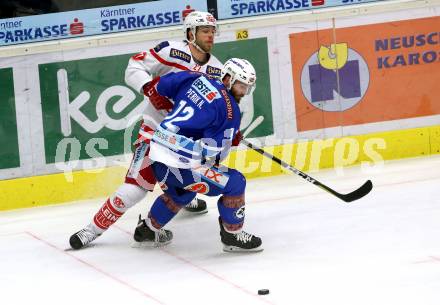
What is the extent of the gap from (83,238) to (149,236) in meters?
0.34

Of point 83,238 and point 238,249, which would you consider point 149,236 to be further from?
point 238,249

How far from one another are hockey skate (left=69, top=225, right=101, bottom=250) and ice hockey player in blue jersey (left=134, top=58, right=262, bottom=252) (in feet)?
1.73

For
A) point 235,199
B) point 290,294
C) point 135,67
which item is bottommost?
point 290,294

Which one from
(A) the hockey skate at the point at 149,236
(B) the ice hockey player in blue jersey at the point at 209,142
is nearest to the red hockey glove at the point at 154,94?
(B) the ice hockey player in blue jersey at the point at 209,142

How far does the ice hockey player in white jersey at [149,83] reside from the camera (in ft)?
17.7

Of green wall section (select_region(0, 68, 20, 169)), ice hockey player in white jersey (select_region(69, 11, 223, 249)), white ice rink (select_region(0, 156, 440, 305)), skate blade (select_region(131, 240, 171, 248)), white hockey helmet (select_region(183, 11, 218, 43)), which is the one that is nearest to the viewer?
white ice rink (select_region(0, 156, 440, 305))

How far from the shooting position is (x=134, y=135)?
704cm

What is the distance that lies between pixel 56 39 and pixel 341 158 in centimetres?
208

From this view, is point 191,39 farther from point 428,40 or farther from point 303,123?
point 428,40

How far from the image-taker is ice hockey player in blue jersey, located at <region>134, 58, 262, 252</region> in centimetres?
504

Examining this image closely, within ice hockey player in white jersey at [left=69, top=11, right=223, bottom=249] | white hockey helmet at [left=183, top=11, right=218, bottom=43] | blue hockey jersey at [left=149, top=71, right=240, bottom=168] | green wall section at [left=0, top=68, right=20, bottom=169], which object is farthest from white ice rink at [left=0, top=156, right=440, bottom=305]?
white hockey helmet at [left=183, top=11, right=218, bottom=43]

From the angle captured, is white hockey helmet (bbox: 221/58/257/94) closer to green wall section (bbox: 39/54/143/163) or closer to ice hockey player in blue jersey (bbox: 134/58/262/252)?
ice hockey player in blue jersey (bbox: 134/58/262/252)

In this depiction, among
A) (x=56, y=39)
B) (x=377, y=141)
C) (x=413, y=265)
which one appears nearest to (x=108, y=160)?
(x=56, y=39)

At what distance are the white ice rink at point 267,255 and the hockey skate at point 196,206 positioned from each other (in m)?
0.06
